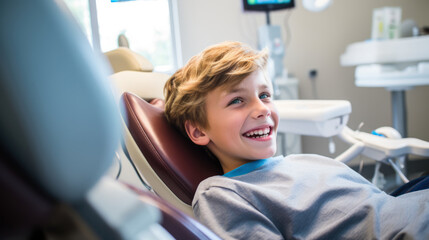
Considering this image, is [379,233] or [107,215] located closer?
[107,215]

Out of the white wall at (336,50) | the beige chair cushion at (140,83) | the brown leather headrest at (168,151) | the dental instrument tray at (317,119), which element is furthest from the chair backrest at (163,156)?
the white wall at (336,50)

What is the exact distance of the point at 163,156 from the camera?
0.83 metres

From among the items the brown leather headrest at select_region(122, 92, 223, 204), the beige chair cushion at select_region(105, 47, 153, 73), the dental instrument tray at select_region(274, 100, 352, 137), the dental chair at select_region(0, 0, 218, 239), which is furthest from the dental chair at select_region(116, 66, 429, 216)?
the dental chair at select_region(0, 0, 218, 239)

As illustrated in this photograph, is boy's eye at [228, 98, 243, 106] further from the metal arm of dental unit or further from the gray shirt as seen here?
the metal arm of dental unit

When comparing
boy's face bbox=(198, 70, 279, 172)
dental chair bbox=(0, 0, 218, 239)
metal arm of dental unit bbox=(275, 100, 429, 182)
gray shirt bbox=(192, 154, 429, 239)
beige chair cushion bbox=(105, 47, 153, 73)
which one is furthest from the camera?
metal arm of dental unit bbox=(275, 100, 429, 182)

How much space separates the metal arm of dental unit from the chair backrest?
49cm

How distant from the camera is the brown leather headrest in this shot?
0.83 meters

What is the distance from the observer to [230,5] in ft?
8.23

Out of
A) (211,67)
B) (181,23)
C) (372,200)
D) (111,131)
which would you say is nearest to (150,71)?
(211,67)

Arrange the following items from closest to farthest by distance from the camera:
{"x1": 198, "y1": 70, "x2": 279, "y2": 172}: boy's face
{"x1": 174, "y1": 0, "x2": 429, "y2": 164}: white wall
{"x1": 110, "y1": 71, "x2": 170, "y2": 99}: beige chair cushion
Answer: {"x1": 198, "y1": 70, "x2": 279, "y2": 172}: boy's face, {"x1": 110, "y1": 71, "x2": 170, "y2": 99}: beige chair cushion, {"x1": 174, "y1": 0, "x2": 429, "y2": 164}: white wall

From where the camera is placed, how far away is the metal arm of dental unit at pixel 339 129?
1.24m

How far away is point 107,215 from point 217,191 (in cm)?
48

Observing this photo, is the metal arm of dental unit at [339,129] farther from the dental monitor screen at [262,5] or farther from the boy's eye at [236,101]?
the dental monitor screen at [262,5]

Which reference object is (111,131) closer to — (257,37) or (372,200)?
(372,200)
